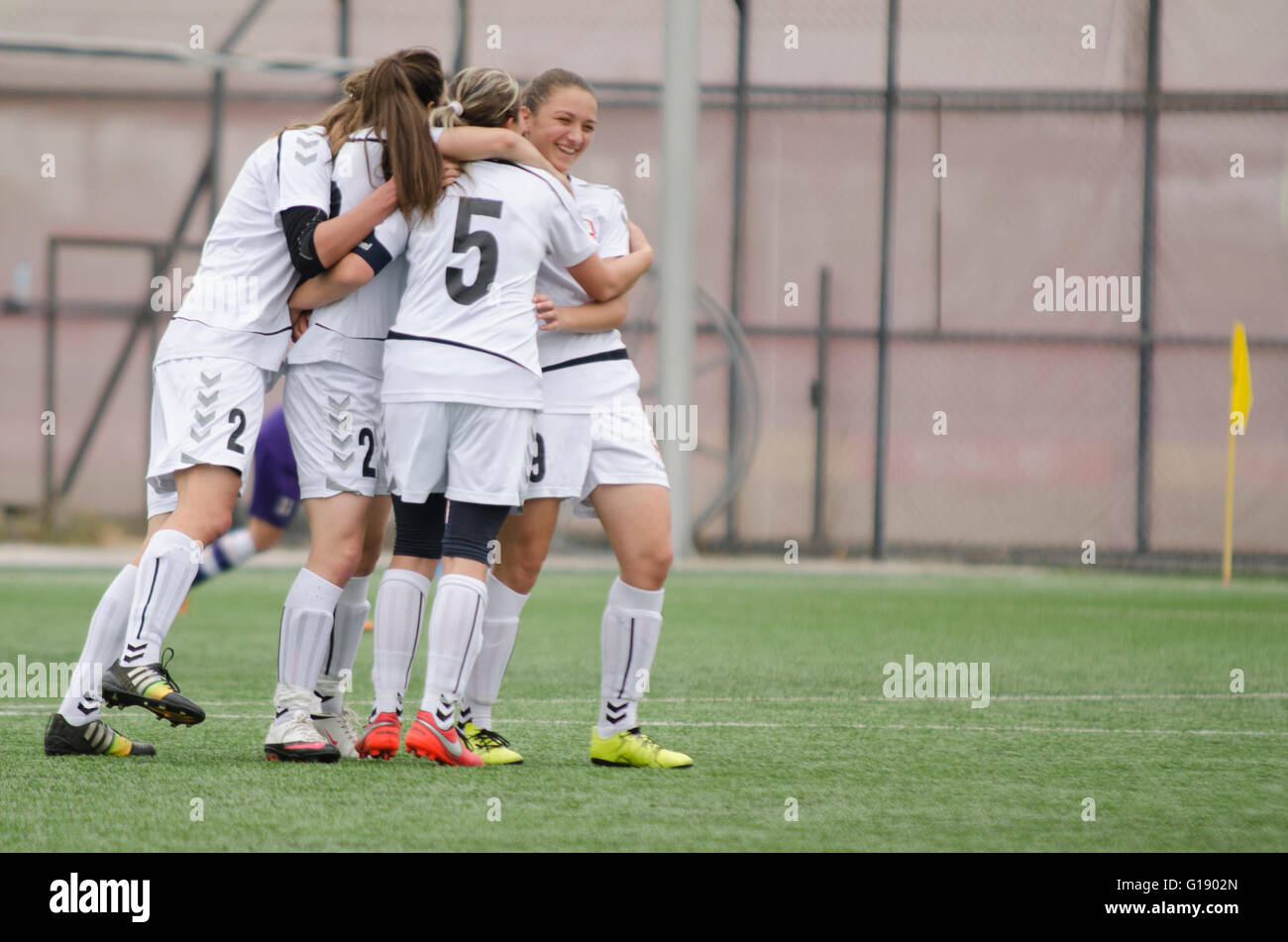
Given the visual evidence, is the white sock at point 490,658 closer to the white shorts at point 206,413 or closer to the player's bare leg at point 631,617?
the player's bare leg at point 631,617

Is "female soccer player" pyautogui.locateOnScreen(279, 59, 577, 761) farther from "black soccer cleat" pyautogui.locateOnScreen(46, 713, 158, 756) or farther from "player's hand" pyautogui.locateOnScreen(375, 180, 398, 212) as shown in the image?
"black soccer cleat" pyautogui.locateOnScreen(46, 713, 158, 756)

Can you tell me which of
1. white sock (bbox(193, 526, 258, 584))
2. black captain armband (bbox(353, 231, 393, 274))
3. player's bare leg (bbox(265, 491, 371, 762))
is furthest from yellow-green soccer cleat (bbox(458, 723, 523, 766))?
white sock (bbox(193, 526, 258, 584))

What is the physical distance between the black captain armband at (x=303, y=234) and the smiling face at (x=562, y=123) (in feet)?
1.89

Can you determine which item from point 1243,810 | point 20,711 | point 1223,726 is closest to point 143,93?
point 20,711

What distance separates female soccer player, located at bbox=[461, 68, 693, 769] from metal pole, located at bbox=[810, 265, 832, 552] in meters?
9.79

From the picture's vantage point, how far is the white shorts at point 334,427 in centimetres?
387

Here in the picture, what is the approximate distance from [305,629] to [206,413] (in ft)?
1.78

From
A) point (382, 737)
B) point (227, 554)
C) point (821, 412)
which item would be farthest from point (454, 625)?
point (821, 412)

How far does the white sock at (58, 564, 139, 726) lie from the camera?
3.92 metres

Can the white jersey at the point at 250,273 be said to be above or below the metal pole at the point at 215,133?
below

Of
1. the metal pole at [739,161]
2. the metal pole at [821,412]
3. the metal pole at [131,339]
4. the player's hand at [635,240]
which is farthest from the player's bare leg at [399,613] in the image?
the metal pole at [131,339]

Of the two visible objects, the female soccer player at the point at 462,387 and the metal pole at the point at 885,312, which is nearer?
the female soccer player at the point at 462,387
